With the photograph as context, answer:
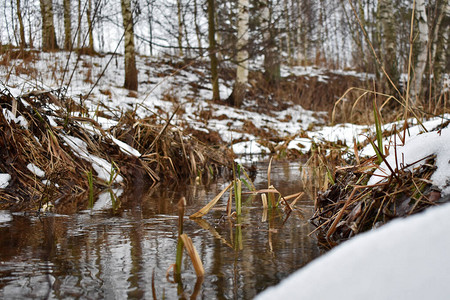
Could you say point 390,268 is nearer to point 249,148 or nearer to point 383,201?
point 383,201

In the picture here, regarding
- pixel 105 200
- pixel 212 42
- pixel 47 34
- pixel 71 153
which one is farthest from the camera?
pixel 212 42

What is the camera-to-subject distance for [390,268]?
0.54 meters

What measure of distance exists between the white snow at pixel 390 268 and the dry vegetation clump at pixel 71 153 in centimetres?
184

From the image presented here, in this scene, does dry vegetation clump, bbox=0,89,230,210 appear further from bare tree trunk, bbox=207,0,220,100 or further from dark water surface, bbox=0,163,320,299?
bare tree trunk, bbox=207,0,220,100

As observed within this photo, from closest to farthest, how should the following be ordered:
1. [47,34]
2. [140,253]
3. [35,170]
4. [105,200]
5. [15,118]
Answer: [140,253] → [105,200] → [35,170] → [15,118] → [47,34]

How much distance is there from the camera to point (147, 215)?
6.79 feet

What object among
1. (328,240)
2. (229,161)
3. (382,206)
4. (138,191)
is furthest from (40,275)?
(229,161)

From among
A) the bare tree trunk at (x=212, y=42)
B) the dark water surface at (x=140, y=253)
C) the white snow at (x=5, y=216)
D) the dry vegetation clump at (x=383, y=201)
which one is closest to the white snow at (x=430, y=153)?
the dry vegetation clump at (x=383, y=201)

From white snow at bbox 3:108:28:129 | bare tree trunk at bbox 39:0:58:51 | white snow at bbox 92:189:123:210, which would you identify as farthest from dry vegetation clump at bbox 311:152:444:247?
bare tree trunk at bbox 39:0:58:51

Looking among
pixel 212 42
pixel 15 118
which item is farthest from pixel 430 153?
pixel 212 42

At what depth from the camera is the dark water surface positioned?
1036mm

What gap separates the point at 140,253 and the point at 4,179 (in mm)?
1697

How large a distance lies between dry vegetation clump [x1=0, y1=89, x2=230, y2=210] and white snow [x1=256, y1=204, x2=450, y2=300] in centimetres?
184

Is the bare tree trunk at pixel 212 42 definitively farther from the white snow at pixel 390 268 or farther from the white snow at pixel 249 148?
the white snow at pixel 390 268
